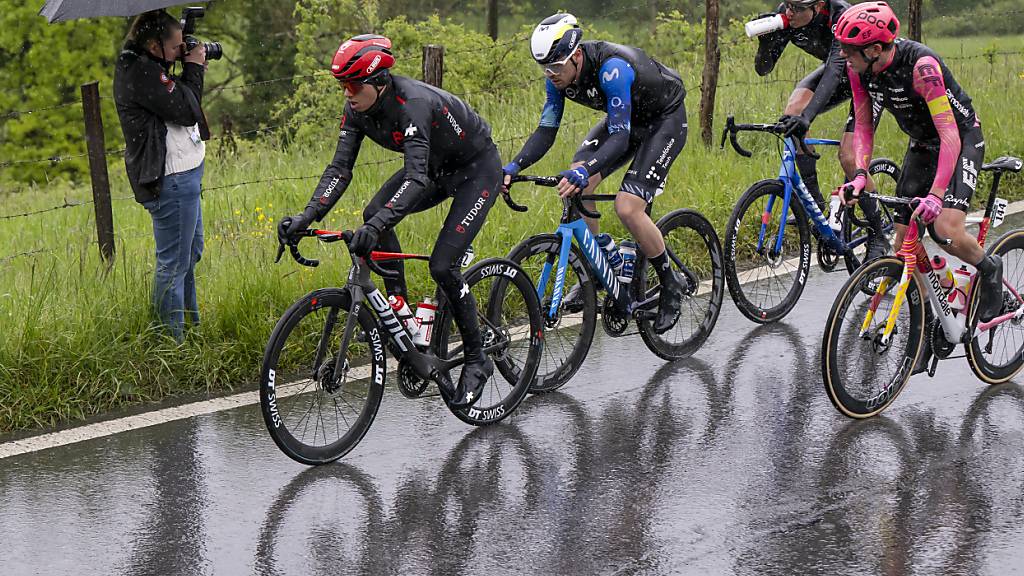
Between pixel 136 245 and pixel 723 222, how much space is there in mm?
4601

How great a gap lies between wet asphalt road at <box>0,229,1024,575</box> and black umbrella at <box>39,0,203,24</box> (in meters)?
2.07

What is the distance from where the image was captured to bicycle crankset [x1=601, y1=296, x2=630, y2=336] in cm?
707

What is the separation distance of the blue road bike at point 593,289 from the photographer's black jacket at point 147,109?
1.93 m

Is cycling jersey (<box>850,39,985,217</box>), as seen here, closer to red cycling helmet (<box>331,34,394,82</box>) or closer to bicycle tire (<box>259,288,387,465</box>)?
red cycling helmet (<box>331,34,394,82</box>)

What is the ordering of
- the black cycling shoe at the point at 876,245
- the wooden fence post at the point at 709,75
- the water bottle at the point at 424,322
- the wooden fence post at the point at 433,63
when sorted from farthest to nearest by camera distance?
1. the wooden fence post at the point at 709,75
2. the wooden fence post at the point at 433,63
3. the black cycling shoe at the point at 876,245
4. the water bottle at the point at 424,322

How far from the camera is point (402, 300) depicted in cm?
606

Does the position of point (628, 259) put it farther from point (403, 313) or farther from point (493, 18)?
point (493, 18)

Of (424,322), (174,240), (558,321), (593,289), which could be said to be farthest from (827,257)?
(174,240)

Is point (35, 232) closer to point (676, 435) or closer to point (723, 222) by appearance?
point (723, 222)

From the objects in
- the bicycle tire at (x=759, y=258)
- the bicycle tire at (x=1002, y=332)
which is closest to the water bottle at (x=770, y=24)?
the bicycle tire at (x=759, y=258)

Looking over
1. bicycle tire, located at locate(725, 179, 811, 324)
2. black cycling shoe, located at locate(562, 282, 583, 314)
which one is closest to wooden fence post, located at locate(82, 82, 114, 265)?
black cycling shoe, located at locate(562, 282, 583, 314)

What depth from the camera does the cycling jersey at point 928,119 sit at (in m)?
6.20

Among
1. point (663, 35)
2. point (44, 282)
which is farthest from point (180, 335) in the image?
point (663, 35)

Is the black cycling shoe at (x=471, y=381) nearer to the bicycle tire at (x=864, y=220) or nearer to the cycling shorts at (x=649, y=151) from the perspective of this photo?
the cycling shorts at (x=649, y=151)
